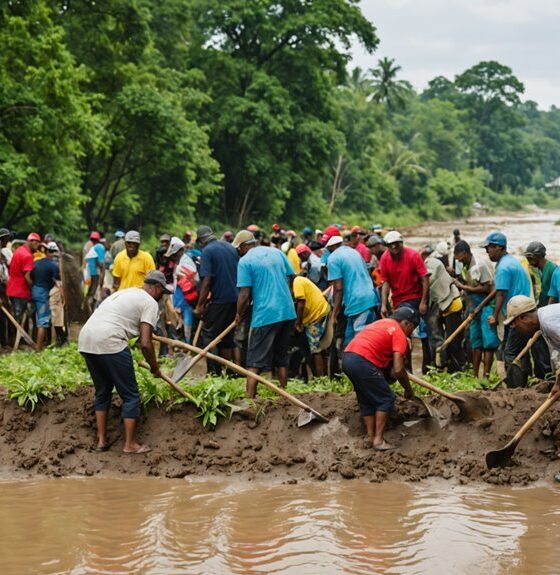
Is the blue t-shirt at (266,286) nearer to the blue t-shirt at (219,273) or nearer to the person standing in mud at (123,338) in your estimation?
the blue t-shirt at (219,273)

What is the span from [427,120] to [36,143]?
64.6m

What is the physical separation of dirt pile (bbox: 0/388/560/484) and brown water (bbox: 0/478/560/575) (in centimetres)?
23

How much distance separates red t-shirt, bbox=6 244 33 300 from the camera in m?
12.2

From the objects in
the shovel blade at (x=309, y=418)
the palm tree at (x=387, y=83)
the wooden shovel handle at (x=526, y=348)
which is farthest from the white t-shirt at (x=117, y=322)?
the palm tree at (x=387, y=83)

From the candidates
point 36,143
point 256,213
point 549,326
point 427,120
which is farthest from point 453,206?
point 549,326

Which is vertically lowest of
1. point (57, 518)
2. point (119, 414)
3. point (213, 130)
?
point (57, 518)

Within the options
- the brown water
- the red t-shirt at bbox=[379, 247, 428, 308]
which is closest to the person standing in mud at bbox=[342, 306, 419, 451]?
the brown water

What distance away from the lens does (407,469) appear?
23.8ft

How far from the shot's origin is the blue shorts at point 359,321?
30.8 ft

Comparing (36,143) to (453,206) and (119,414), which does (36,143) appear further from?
(453,206)

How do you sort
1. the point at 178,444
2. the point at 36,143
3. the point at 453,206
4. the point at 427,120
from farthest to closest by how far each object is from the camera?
1. the point at 427,120
2. the point at 453,206
3. the point at 36,143
4. the point at 178,444

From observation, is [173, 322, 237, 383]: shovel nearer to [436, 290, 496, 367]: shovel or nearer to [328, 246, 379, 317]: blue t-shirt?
[328, 246, 379, 317]: blue t-shirt

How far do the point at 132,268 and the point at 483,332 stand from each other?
449 centimetres

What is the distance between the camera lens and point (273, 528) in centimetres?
618
